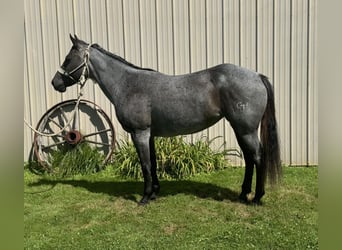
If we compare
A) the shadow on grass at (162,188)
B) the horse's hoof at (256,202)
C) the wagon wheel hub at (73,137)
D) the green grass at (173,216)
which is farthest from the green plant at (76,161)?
the horse's hoof at (256,202)

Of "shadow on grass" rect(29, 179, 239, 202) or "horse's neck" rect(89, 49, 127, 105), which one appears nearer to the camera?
"horse's neck" rect(89, 49, 127, 105)

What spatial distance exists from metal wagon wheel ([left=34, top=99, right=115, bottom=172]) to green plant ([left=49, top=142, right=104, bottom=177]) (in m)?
0.11

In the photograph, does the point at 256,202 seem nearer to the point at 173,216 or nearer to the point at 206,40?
the point at 173,216

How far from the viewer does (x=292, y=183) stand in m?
4.38

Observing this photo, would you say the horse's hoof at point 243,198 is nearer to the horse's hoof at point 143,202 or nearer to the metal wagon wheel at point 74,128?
the horse's hoof at point 143,202

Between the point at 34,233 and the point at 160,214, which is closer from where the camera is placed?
the point at 34,233

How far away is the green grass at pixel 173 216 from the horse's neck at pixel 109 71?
122cm

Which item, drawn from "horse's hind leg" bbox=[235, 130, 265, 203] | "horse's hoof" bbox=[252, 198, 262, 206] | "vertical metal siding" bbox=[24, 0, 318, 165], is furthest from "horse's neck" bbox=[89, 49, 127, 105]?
"horse's hoof" bbox=[252, 198, 262, 206]

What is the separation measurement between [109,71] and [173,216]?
5.40 ft

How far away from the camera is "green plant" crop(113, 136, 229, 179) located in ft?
15.8

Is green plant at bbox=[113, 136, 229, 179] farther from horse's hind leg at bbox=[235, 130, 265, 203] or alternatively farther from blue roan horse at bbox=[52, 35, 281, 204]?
horse's hind leg at bbox=[235, 130, 265, 203]
